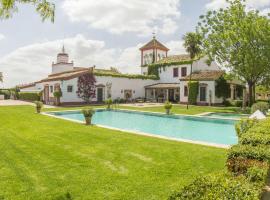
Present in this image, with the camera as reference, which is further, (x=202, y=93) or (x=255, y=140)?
(x=202, y=93)

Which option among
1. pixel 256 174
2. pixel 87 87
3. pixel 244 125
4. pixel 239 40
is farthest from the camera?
pixel 87 87

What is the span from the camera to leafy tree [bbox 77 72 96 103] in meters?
37.4

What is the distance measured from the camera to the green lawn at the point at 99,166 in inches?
221

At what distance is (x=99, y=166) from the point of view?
7273 millimetres

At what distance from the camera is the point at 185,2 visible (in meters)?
17.1

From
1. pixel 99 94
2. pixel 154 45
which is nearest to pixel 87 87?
pixel 99 94

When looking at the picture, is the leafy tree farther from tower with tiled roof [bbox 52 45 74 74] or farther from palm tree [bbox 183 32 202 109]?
tower with tiled roof [bbox 52 45 74 74]

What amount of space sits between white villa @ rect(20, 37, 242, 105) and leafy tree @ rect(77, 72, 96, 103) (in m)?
0.49

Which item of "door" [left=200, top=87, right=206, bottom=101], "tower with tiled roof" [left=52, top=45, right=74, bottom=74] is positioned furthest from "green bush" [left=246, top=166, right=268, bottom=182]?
"tower with tiled roof" [left=52, top=45, right=74, bottom=74]

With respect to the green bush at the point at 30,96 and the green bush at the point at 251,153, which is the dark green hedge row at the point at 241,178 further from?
the green bush at the point at 30,96

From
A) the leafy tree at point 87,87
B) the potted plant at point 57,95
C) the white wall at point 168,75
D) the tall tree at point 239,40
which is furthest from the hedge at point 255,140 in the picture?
the white wall at point 168,75

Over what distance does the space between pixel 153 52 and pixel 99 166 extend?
46481 millimetres

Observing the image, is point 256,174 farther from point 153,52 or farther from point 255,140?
point 153,52

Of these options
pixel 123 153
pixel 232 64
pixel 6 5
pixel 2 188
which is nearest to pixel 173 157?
pixel 123 153
